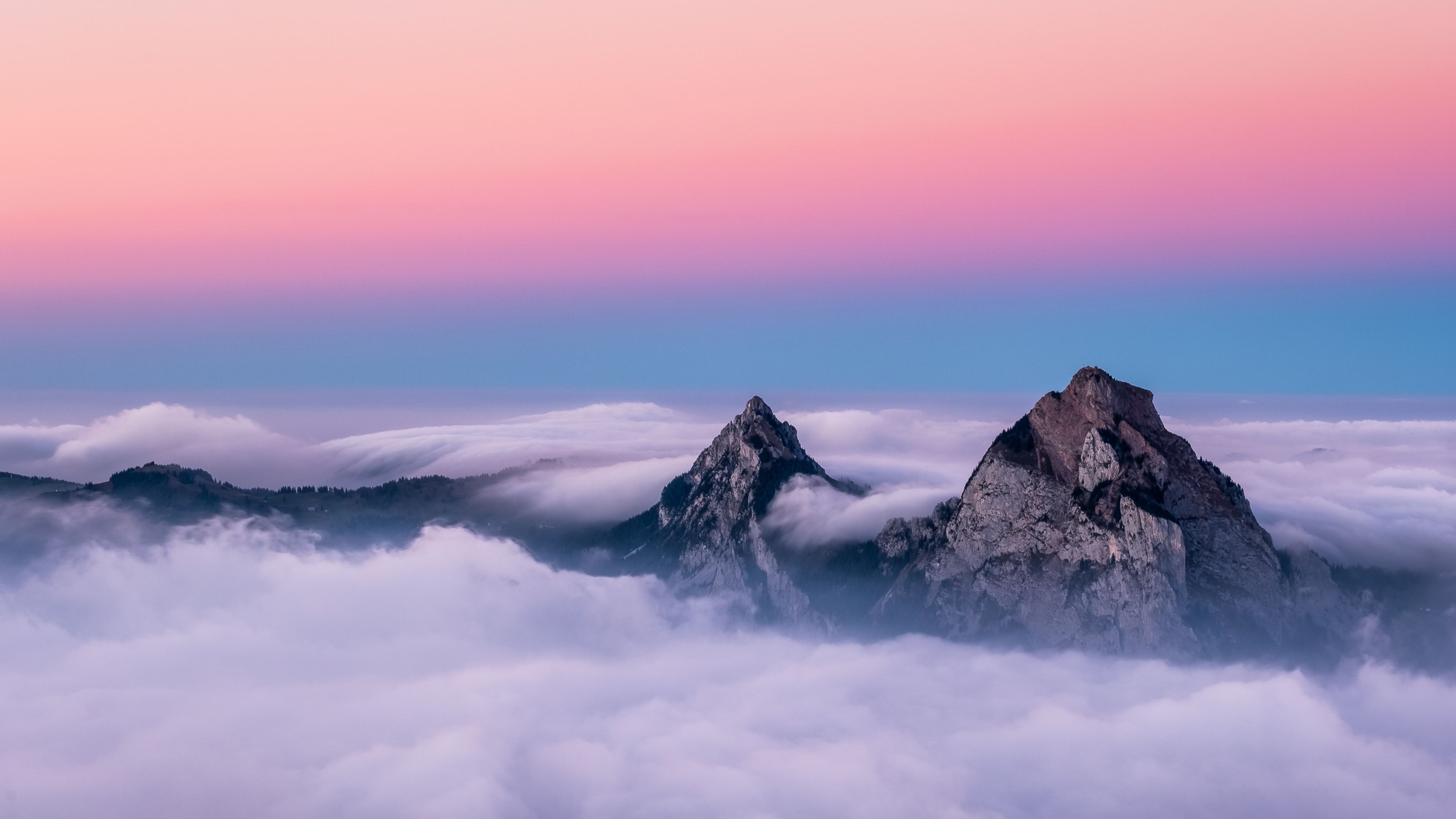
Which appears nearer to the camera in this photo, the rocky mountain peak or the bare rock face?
the bare rock face

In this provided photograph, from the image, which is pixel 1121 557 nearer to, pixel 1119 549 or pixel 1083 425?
pixel 1119 549

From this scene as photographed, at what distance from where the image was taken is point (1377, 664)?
609ft

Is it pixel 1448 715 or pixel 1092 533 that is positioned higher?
pixel 1092 533

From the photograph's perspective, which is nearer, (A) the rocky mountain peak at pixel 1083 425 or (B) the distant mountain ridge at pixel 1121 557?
(B) the distant mountain ridge at pixel 1121 557

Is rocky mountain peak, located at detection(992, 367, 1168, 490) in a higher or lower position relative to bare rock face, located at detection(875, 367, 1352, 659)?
higher

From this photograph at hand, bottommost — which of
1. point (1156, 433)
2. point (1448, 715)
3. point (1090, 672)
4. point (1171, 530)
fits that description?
point (1448, 715)

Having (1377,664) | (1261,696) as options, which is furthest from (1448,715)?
(1261,696)

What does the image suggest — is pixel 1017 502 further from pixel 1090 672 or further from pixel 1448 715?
pixel 1448 715

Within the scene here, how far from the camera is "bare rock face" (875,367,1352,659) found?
16288 cm

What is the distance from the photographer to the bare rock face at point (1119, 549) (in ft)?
534

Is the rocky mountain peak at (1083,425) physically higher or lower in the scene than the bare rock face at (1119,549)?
higher

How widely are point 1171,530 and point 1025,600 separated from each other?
22.0 metres

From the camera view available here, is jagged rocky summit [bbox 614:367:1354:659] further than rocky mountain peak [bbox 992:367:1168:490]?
No

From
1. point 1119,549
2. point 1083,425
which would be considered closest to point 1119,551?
point 1119,549
